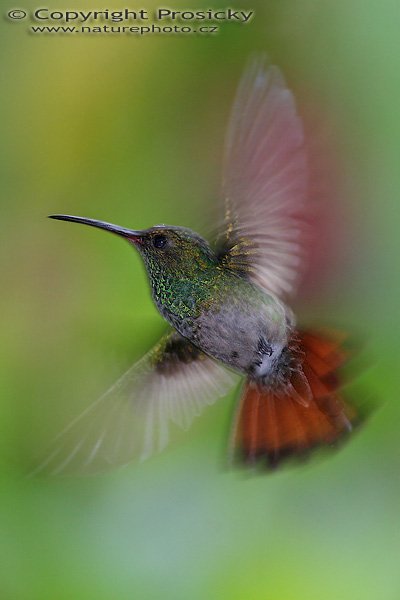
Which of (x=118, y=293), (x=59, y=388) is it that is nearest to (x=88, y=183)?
(x=118, y=293)

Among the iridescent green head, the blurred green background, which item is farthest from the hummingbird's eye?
the blurred green background

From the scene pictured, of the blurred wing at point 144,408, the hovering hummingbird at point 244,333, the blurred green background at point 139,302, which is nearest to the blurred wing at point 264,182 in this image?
the hovering hummingbird at point 244,333

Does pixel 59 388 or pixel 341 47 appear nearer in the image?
pixel 59 388

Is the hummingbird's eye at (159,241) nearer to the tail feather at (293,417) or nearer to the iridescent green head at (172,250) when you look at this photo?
the iridescent green head at (172,250)

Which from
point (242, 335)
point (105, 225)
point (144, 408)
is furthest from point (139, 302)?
point (105, 225)

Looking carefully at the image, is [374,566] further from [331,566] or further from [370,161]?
[370,161]

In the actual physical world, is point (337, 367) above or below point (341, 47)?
below

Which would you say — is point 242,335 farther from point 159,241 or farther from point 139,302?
point 139,302
